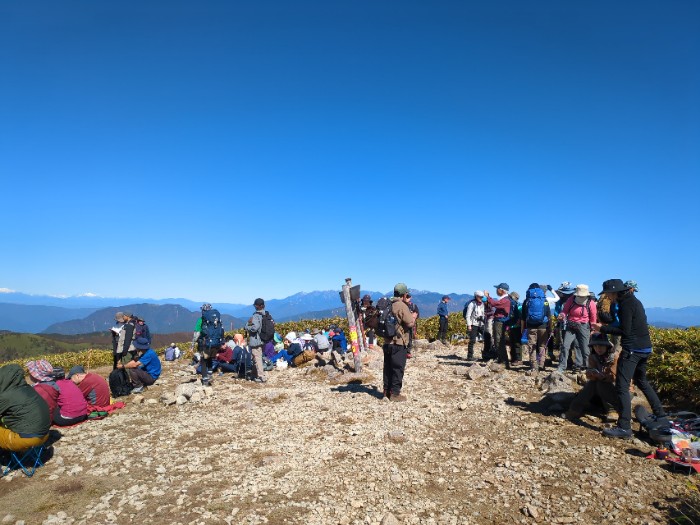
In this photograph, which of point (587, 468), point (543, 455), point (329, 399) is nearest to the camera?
point (587, 468)

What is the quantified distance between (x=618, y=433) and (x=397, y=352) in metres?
4.64

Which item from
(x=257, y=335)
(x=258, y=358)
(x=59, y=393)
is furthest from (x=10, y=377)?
(x=258, y=358)

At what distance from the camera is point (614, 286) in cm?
696

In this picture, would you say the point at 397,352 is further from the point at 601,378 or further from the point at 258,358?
the point at 258,358

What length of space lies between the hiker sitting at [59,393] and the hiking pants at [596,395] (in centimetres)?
1096

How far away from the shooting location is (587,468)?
6.05 m

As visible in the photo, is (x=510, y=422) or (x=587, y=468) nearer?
(x=587, y=468)

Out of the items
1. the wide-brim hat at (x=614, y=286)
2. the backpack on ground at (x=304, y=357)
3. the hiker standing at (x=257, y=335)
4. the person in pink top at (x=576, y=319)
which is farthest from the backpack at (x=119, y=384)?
the wide-brim hat at (x=614, y=286)

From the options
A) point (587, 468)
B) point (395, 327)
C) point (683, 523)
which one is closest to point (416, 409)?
point (395, 327)

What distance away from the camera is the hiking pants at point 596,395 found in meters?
7.52

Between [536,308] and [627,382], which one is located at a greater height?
[536,308]

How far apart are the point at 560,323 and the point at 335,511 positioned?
11.2m

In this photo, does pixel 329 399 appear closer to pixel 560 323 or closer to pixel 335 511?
pixel 335 511

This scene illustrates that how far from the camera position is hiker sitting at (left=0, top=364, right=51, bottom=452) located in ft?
21.9
